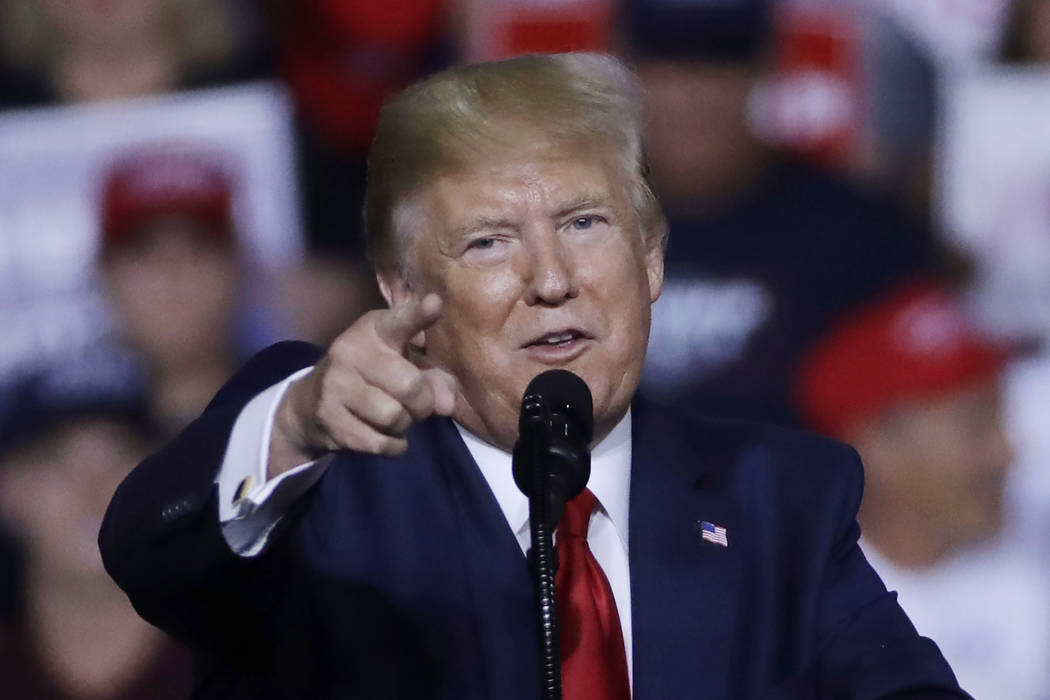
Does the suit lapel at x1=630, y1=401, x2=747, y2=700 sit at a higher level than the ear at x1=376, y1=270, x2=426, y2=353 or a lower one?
lower

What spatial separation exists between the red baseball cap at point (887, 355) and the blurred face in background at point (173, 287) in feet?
4.21

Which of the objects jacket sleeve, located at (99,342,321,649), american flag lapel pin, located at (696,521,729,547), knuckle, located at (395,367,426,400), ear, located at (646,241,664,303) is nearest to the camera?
knuckle, located at (395,367,426,400)

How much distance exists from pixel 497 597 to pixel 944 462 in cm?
213

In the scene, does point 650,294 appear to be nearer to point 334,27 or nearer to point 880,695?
point 880,695

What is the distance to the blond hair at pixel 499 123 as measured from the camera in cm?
187

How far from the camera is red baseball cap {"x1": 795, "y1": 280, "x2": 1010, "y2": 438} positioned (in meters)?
3.59

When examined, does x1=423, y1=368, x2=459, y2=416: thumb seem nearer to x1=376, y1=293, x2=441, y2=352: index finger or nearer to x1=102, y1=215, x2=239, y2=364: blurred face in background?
x1=376, y1=293, x2=441, y2=352: index finger

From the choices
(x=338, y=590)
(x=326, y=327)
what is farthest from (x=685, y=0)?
(x=338, y=590)

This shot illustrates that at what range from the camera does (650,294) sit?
2.01 meters

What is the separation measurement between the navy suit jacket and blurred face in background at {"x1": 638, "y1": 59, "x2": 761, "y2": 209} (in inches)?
65.1

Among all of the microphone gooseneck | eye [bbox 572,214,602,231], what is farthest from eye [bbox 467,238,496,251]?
the microphone gooseneck

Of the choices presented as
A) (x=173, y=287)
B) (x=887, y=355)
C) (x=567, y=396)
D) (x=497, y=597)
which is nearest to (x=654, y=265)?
(x=497, y=597)

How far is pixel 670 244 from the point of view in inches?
138

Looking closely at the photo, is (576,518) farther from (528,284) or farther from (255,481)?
(255,481)
